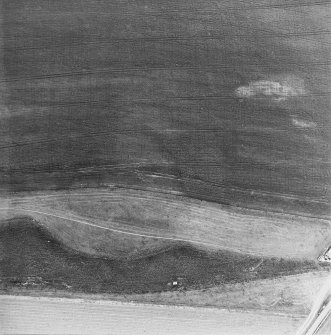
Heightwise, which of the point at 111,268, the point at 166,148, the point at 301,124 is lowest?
the point at 111,268

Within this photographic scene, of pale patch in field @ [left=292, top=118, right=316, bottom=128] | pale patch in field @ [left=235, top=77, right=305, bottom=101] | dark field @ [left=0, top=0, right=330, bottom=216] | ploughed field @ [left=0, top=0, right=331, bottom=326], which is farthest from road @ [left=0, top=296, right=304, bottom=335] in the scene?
pale patch in field @ [left=235, top=77, right=305, bottom=101]

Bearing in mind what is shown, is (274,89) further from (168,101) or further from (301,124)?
(168,101)

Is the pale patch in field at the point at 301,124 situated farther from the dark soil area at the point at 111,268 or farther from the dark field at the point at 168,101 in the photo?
the dark soil area at the point at 111,268

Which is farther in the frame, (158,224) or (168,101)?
(168,101)

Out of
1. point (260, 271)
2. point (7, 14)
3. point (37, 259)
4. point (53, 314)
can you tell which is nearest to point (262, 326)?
point (260, 271)

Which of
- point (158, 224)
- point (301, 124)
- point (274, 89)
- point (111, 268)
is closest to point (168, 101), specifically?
point (274, 89)
